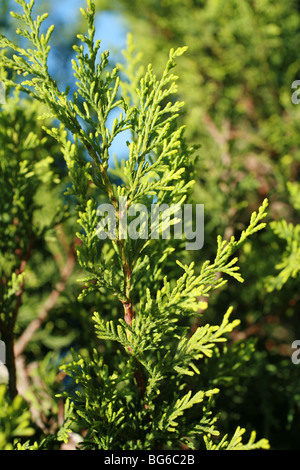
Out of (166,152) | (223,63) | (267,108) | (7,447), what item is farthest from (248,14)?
(7,447)

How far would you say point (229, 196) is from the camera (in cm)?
321

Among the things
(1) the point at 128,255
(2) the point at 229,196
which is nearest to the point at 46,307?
(1) the point at 128,255

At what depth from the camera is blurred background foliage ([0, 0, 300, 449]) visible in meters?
2.54

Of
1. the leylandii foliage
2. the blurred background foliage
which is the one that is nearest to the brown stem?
the blurred background foliage

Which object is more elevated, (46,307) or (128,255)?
(128,255)

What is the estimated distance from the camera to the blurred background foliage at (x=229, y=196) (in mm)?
2537

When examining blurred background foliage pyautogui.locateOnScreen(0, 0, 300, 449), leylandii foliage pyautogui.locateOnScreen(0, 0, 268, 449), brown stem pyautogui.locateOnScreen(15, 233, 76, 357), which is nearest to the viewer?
leylandii foliage pyautogui.locateOnScreen(0, 0, 268, 449)

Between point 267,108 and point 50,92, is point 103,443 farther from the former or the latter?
point 267,108

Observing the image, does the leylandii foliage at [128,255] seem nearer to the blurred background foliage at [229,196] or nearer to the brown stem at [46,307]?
the blurred background foliage at [229,196]

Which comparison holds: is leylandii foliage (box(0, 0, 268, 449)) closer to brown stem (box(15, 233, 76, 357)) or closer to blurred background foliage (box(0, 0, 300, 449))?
blurred background foliage (box(0, 0, 300, 449))

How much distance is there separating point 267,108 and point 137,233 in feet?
11.0

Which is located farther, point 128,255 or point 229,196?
point 229,196

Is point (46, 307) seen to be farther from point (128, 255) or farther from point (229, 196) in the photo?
point (229, 196)

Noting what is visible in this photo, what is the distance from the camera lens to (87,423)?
1756 millimetres
